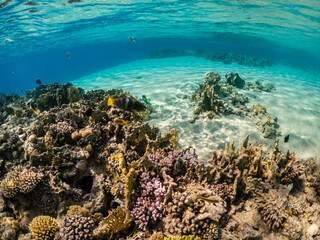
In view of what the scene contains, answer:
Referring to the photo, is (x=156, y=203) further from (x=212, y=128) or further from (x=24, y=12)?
(x=24, y=12)

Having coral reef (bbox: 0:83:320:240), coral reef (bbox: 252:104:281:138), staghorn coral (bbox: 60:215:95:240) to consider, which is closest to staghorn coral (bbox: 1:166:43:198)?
coral reef (bbox: 0:83:320:240)

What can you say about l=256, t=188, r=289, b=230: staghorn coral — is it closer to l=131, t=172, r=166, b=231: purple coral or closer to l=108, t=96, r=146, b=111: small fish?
l=131, t=172, r=166, b=231: purple coral

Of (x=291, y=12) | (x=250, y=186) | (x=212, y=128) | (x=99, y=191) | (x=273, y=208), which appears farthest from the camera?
(x=291, y=12)

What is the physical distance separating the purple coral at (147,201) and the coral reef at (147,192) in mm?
16

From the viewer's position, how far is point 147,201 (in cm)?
288

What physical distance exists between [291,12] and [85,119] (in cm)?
2767

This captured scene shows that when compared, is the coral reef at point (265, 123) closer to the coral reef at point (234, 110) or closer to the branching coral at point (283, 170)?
the coral reef at point (234, 110)

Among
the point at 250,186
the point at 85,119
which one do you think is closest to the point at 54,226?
the point at 85,119

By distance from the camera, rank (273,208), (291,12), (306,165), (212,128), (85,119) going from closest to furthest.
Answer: (273,208)
(306,165)
(85,119)
(212,128)
(291,12)

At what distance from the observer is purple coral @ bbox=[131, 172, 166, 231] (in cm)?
275

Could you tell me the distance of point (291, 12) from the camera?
20891mm

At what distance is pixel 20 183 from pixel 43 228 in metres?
1.04

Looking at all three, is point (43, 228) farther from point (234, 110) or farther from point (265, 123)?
point (234, 110)

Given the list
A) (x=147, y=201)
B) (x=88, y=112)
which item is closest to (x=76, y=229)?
(x=147, y=201)
